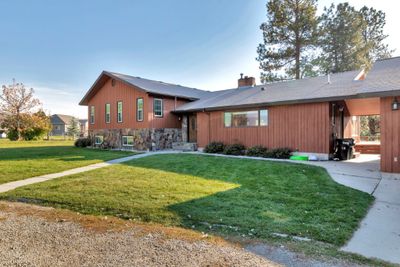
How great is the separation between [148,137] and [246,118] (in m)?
6.44

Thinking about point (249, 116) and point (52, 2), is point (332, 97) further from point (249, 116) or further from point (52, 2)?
point (52, 2)

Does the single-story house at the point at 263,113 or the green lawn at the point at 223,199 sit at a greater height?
the single-story house at the point at 263,113

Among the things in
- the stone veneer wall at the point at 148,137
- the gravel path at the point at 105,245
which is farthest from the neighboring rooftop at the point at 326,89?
the gravel path at the point at 105,245

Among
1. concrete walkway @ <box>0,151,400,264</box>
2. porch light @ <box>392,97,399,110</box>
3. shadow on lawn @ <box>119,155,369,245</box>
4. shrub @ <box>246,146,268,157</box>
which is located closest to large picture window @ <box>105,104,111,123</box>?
concrete walkway @ <box>0,151,400,264</box>

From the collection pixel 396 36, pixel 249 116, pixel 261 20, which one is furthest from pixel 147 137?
pixel 396 36

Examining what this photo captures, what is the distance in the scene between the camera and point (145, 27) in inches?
614

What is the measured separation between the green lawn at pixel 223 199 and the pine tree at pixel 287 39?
1727 cm

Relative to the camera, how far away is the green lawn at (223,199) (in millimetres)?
3904

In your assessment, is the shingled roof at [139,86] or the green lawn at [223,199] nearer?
the green lawn at [223,199]

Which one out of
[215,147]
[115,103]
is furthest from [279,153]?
[115,103]

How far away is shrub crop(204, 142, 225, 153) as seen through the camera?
46.1 feet

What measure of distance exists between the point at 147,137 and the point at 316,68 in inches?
680

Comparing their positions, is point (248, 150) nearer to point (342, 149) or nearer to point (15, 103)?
point (342, 149)

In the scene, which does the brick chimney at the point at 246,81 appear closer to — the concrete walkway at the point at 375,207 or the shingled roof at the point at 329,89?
the shingled roof at the point at 329,89
